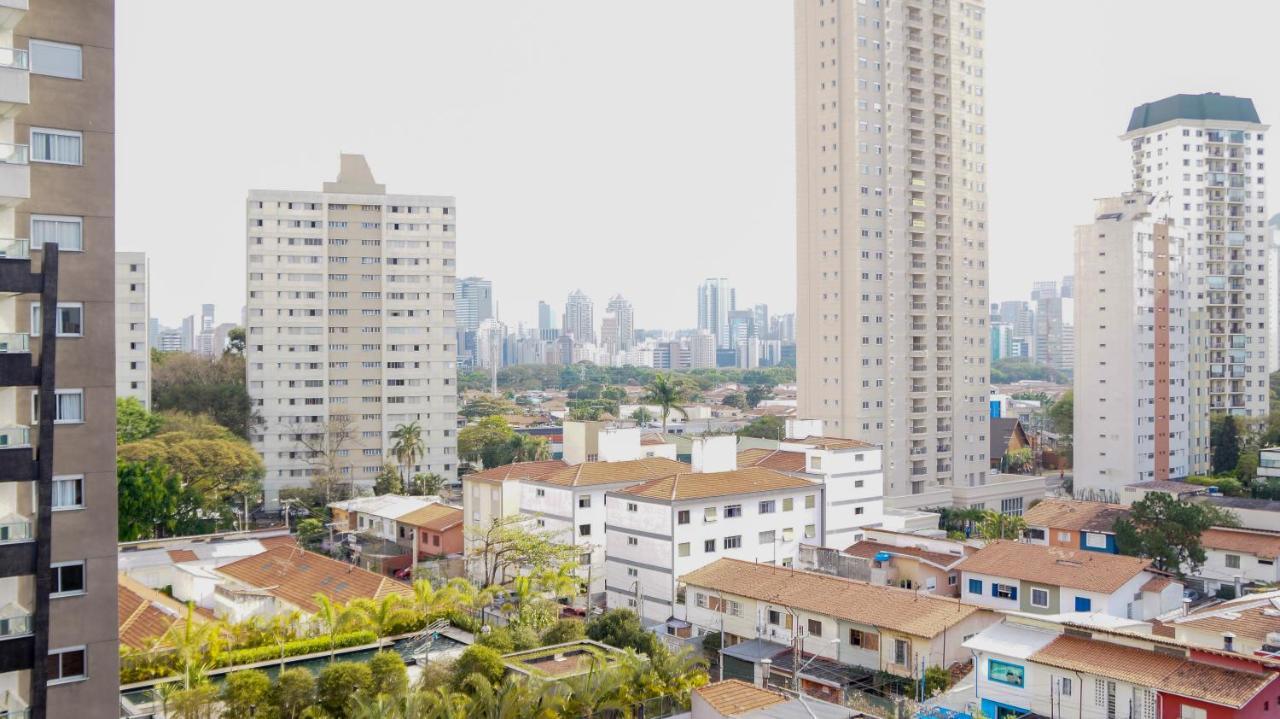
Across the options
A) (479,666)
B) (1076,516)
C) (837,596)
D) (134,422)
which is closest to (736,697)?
(479,666)

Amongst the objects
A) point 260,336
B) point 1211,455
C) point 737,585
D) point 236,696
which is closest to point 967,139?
point 1211,455

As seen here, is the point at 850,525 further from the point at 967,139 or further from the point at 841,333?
the point at 967,139

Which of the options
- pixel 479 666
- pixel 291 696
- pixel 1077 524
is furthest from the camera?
pixel 1077 524

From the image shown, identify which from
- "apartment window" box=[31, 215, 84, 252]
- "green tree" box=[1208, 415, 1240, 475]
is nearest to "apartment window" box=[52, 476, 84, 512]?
"apartment window" box=[31, 215, 84, 252]

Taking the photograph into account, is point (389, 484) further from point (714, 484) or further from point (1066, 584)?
point (1066, 584)

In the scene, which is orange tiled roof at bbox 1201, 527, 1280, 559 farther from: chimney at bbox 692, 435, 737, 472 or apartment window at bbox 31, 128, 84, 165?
apartment window at bbox 31, 128, 84, 165

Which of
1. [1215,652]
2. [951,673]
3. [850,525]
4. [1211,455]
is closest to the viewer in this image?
[1215,652]
